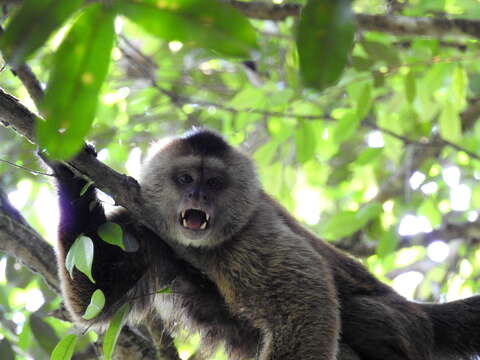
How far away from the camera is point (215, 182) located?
4.53 m

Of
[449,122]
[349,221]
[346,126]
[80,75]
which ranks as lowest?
[349,221]

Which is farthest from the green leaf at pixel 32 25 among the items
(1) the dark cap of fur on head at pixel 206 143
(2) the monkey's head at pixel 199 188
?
(1) the dark cap of fur on head at pixel 206 143

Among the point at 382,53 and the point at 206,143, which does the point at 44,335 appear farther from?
the point at 382,53

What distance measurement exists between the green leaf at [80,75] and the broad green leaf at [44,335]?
127 inches

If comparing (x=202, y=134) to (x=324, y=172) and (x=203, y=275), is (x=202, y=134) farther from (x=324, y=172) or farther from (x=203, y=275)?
(x=324, y=172)

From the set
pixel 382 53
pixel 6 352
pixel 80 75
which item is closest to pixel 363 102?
pixel 382 53

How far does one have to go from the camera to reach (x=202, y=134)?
15.3 ft

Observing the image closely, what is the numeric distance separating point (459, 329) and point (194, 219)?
1.97m

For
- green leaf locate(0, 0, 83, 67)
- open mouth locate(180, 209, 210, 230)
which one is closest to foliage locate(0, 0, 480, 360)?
green leaf locate(0, 0, 83, 67)

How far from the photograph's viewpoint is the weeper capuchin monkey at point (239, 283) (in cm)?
373

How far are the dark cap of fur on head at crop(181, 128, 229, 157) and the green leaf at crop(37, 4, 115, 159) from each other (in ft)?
10.7

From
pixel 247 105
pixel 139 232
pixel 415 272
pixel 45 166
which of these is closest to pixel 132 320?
pixel 139 232

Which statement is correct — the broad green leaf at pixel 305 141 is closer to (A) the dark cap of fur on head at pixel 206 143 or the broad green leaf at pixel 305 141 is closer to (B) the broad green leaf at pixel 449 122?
(A) the dark cap of fur on head at pixel 206 143

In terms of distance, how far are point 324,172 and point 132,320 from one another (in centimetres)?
504
